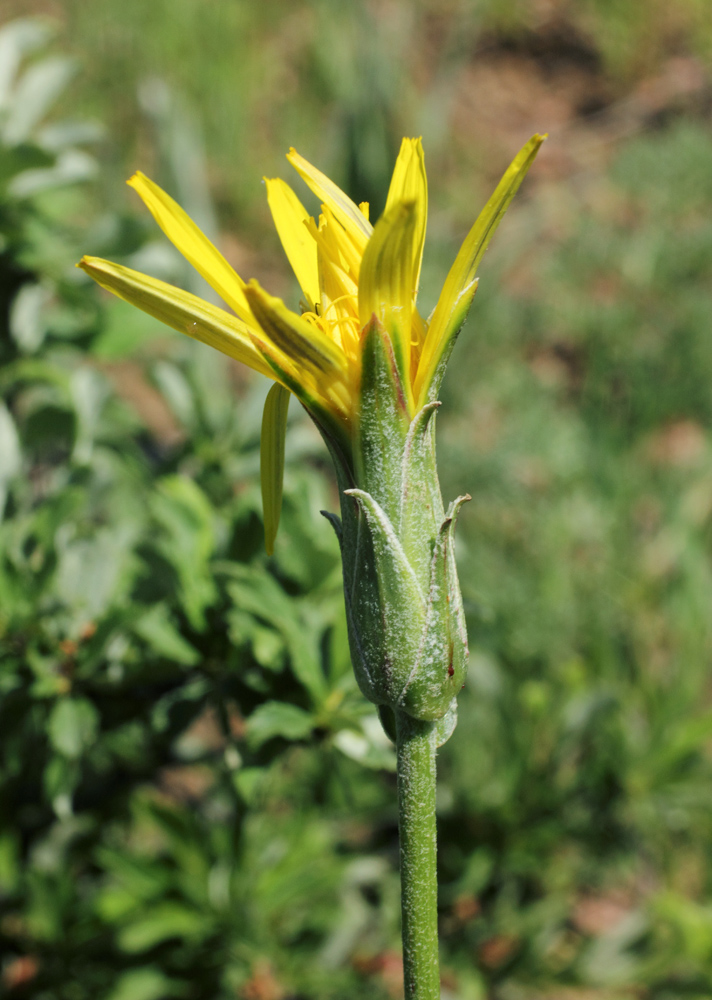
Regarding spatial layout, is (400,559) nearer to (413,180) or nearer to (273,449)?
(273,449)

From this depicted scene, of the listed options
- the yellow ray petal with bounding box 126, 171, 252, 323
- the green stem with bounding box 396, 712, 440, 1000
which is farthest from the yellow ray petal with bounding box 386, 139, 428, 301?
the green stem with bounding box 396, 712, 440, 1000

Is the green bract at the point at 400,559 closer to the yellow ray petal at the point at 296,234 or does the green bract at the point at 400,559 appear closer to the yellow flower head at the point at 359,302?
the yellow flower head at the point at 359,302

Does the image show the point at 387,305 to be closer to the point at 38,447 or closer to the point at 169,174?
the point at 38,447

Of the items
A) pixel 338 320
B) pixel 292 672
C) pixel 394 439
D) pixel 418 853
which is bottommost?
pixel 418 853

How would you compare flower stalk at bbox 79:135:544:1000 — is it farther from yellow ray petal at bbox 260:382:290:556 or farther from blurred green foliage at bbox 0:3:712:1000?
blurred green foliage at bbox 0:3:712:1000

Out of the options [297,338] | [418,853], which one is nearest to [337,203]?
[297,338]

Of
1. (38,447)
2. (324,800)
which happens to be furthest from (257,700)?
(38,447)

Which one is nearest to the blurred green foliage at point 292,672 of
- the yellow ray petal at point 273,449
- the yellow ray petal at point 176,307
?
the yellow ray petal at point 273,449
